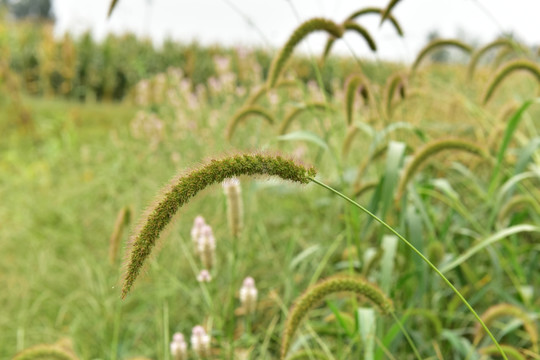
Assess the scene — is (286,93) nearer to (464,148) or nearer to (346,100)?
(346,100)

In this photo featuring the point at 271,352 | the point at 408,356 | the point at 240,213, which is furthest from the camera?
the point at 271,352

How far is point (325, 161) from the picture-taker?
425 centimetres

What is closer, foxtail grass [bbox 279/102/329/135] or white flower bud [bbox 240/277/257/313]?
white flower bud [bbox 240/277/257/313]

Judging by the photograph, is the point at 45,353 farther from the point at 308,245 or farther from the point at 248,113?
the point at 308,245

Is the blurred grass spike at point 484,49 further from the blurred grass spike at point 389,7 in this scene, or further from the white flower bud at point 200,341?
the white flower bud at point 200,341

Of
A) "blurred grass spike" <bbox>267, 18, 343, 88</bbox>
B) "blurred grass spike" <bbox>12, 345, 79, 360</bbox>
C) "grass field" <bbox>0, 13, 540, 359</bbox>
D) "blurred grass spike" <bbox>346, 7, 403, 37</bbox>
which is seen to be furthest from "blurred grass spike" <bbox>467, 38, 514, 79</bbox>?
"blurred grass spike" <bbox>12, 345, 79, 360</bbox>

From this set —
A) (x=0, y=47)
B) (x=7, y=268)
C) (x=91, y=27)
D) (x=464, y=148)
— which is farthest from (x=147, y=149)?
(x=91, y=27)

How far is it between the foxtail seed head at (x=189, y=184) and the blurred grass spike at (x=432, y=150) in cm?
77

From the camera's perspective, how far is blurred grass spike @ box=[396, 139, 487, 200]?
4.86 ft

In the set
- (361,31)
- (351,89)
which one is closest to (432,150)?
(351,89)

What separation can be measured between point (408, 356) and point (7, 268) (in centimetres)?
262

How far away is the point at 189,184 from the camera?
76 cm

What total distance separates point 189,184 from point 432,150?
941 mm

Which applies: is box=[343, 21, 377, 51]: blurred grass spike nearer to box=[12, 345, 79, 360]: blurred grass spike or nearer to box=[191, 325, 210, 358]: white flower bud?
box=[191, 325, 210, 358]: white flower bud
